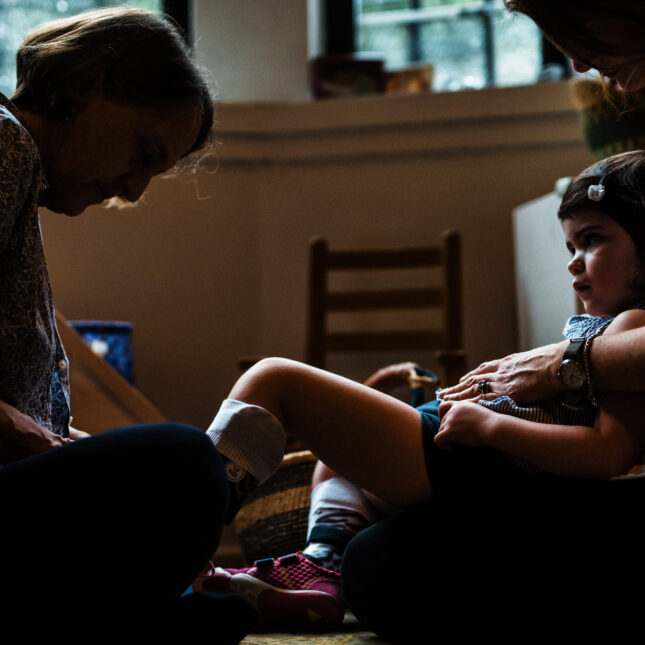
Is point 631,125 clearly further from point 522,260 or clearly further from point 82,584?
point 82,584

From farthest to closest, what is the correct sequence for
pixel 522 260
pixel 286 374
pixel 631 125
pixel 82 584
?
pixel 522 260 < pixel 631 125 < pixel 286 374 < pixel 82 584

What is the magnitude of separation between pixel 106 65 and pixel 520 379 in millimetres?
677

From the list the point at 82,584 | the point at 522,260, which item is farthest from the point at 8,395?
the point at 522,260

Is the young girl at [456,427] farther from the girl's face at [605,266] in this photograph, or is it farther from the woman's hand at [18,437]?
the woman's hand at [18,437]

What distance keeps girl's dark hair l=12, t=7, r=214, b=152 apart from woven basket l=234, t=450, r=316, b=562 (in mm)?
761

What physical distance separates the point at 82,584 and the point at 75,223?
7.21 feet

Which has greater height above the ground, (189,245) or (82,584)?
(189,245)

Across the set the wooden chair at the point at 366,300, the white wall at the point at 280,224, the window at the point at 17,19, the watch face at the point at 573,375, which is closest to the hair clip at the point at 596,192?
the watch face at the point at 573,375

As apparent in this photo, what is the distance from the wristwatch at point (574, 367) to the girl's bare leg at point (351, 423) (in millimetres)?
213

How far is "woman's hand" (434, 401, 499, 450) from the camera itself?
1.11 m

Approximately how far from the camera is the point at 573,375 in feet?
3.56

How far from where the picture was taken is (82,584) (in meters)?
0.80

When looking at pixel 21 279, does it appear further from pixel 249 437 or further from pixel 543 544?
pixel 543 544

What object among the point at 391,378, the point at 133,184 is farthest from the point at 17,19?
the point at 133,184
